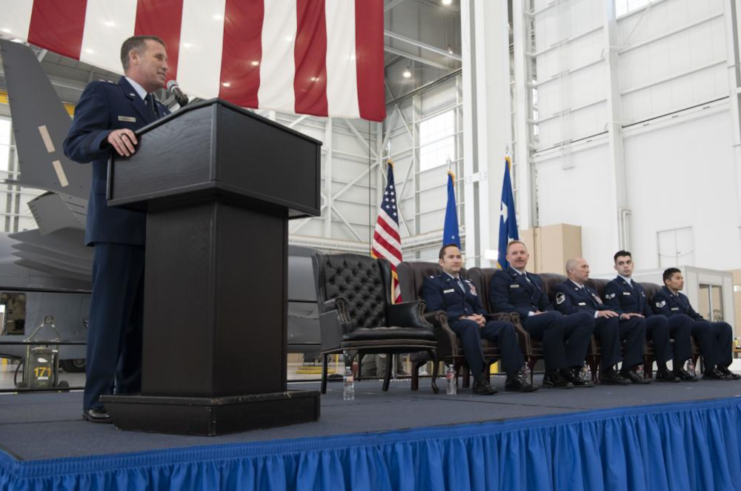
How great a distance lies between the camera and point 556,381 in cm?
427

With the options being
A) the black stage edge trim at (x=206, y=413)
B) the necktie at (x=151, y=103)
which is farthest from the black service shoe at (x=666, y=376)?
the necktie at (x=151, y=103)

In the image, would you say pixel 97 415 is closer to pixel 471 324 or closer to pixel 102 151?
pixel 102 151

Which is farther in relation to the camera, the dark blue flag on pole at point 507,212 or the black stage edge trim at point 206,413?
the dark blue flag on pole at point 507,212

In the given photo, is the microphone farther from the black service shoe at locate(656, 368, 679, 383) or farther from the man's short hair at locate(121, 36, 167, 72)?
the black service shoe at locate(656, 368, 679, 383)


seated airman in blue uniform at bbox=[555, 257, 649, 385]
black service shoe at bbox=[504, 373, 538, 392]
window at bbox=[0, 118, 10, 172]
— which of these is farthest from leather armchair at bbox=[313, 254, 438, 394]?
window at bbox=[0, 118, 10, 172]

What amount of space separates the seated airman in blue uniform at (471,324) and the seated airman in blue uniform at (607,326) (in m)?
0.75

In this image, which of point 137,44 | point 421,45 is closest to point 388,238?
point 137,44

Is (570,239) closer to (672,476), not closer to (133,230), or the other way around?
(672,476)

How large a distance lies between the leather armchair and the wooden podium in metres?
2.01

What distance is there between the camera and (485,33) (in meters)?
7.01

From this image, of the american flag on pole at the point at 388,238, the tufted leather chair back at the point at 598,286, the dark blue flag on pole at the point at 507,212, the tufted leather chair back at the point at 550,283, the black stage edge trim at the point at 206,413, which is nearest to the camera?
the black stage edge trim at the point at 206,413

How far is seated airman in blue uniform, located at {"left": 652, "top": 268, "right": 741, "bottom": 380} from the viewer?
5.23 m

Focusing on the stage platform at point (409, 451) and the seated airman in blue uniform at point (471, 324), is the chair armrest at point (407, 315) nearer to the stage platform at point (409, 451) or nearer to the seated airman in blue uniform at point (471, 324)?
the seated airman in blue uniform at point (471, 324)

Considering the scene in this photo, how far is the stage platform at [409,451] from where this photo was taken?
4.32ft
